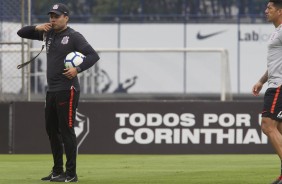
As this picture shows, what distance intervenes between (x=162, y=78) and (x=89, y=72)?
2.74 meters

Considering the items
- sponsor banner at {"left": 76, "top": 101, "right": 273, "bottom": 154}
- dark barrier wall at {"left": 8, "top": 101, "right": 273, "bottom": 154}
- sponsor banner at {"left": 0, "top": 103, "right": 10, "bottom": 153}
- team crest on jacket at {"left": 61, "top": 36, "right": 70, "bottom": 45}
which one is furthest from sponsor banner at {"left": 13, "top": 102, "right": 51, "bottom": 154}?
team crest on jacket at {"left": 61, "top": 36, "right": 70, "bottom": 45}

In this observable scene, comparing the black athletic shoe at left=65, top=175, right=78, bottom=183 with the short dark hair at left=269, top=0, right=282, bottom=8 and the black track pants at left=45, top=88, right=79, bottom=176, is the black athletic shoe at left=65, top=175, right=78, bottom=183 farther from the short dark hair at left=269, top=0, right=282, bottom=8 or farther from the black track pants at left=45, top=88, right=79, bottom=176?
the short dark hair at left=269, top=0, right=282, bottom=8

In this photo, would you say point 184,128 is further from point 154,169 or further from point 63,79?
point 63,79

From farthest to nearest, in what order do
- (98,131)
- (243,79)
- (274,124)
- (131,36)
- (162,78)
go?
(131,36) → (243,79) → (162,78) → (98,131) → (274,124)

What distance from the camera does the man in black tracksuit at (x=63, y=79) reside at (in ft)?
40.5

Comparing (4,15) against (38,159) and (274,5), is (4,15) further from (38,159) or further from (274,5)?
(274,5)

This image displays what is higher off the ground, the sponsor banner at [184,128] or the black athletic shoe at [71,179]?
the sponsor banner at [184,128]

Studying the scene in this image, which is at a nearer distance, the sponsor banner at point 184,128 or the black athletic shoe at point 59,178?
the black athletic shoe at point 59,178

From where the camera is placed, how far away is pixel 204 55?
27.9 metres

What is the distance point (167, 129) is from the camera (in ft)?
62.3

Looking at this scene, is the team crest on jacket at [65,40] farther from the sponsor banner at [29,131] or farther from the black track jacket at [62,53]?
the sponsor banner at [29,131]

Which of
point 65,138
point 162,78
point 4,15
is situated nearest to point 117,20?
point 162,78

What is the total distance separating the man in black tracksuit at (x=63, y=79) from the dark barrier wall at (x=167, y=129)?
21.0 ft

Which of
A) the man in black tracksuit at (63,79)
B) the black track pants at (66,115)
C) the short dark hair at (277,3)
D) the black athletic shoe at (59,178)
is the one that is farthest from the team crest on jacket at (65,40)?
the short dark hair at (277,3)
